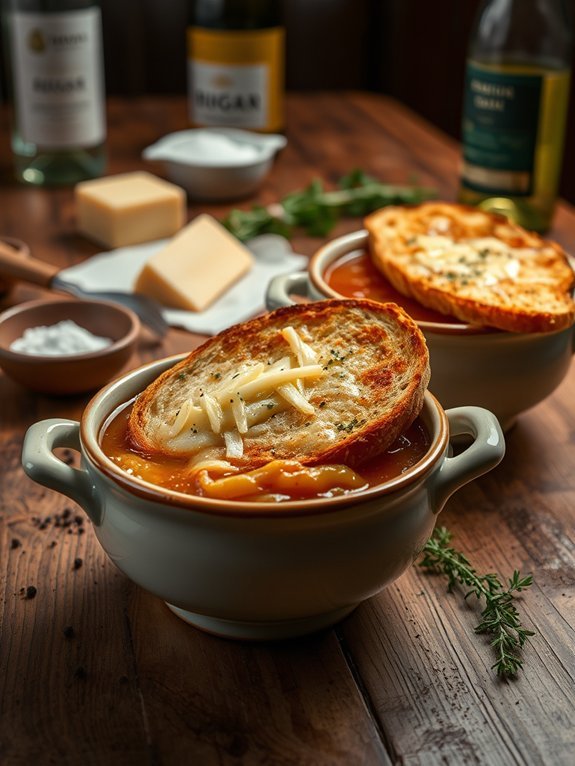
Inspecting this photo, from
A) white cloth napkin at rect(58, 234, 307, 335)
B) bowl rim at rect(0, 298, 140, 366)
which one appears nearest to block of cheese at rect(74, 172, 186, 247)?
white cloth napkin at rect(58, 234, 307, 335)

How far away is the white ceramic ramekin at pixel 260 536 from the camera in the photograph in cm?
73

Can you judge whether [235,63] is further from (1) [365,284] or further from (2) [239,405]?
A: (2) [239,405]

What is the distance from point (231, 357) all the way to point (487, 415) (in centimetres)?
25

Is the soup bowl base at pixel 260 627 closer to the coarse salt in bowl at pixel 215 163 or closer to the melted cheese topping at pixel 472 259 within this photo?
the melted cheese topping at pixel 472 259

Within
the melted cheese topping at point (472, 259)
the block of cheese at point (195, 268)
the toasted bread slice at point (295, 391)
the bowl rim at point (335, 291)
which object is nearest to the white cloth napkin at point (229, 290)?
the block of cheese at point (195, 268)

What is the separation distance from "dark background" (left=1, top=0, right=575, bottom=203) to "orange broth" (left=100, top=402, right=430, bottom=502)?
281cm

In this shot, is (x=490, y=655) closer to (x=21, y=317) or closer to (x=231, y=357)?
(x=231, y=357)

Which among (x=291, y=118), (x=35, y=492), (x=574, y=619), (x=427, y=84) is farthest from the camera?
(x=427, y=84)

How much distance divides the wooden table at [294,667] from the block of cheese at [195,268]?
484 mm

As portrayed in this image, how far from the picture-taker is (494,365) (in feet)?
3.54

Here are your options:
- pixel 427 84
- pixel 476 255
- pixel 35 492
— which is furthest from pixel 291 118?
pixel 35 492

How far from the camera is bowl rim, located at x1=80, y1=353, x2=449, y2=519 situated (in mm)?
718

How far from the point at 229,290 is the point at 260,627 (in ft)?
2.88

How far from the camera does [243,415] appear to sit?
0.84 m
